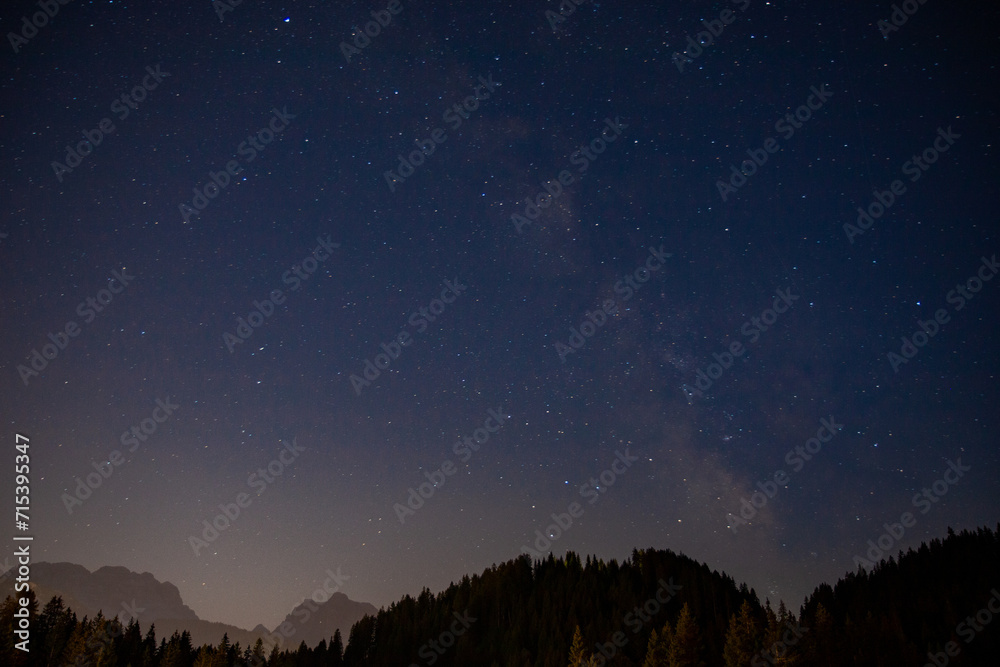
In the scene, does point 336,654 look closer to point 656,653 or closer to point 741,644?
point 656,653

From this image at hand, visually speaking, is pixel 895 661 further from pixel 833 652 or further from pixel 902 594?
pixel 902 594

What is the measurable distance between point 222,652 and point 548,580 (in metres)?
76.4

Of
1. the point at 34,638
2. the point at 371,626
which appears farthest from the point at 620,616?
the point at 34,638

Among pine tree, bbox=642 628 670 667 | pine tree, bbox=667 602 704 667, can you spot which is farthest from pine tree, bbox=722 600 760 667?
pine tree, bbox=642 628 670 667

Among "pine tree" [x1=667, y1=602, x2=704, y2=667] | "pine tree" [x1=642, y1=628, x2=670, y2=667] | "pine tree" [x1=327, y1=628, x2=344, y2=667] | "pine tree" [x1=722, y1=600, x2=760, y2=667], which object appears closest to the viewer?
"pine tree" [x1=722, y1=600, x2=760, y2=667]

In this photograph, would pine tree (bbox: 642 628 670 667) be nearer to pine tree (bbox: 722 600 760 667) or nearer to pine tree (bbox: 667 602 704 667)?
pine tree (bbox: 667 602 704 667)

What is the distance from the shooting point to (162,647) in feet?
357

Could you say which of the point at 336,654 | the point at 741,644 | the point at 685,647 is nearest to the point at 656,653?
the point at 685,647

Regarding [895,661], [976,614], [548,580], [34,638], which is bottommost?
[895,661]

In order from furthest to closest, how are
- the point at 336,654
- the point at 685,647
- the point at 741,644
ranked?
1. the point at 336,654
2. the point at 685,647
3. the point at 741,644

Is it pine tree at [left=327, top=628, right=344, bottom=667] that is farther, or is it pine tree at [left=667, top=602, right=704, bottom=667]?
pine tree at [left=327, top=628, right=344, bottom=667]

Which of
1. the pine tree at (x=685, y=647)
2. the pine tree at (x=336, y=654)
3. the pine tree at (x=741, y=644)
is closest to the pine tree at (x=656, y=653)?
the pine tree at (x=685, y=647)

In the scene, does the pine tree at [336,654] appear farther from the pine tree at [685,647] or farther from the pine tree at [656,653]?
the pine tree at [685,647]

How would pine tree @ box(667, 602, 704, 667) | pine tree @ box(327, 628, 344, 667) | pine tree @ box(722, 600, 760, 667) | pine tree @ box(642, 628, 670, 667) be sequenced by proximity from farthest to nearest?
pine tree @ box(327, 628, 344, 667) < pine tree @ box(667, 602, 704, 667) < pine tree @ box(642, 628, 670, 667) < pine tree @ box(722, 600, 760, 667)
